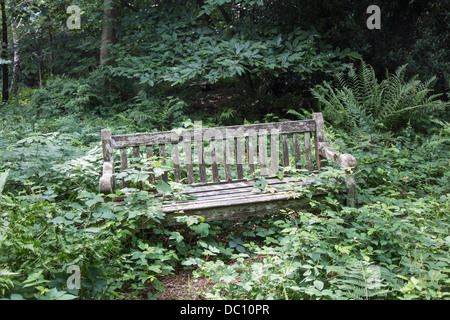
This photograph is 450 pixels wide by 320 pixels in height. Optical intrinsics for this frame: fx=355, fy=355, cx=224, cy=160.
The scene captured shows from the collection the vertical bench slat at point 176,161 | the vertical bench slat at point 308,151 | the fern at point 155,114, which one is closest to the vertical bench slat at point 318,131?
the vertical bench slat at point 308,151

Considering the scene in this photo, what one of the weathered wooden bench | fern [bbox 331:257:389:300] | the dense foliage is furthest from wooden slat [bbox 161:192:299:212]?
fern [bbox 331:257:389:300]

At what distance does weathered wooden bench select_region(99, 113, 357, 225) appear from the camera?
3.42m

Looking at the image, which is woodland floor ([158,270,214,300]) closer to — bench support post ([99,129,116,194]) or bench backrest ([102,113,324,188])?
bench support post ([99,129,116,194])

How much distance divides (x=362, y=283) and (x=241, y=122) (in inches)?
167

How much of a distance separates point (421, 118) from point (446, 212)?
2.55 m

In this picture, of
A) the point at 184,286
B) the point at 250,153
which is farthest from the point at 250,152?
the point at 184,286

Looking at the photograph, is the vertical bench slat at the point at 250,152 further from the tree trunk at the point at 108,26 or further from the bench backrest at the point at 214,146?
the tree trunk at the point at 108,26

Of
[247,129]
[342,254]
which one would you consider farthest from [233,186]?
[342,254]

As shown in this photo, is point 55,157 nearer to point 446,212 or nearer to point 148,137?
point 148,137

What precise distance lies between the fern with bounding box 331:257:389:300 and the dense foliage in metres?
0.01

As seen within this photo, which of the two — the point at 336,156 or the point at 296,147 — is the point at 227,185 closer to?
the point at 296,147

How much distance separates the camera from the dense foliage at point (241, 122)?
8.59 ft

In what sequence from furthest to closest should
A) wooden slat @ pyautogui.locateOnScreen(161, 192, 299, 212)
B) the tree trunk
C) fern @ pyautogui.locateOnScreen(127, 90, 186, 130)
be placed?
the tree trunk, fern @ pyautogui.locateOnScreen(127, 90, 186, 130), wooden slat @ pyautogui.locateOnScreen(161, 192, 299, 212)
